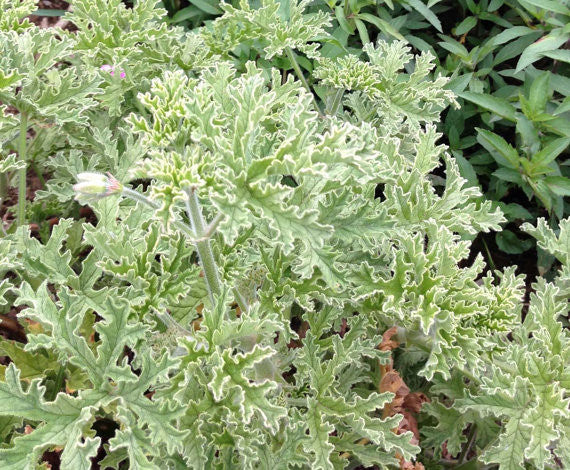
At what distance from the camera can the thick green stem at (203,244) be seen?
68.9 inches

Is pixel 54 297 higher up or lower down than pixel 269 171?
lower down

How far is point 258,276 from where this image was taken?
2258 mm

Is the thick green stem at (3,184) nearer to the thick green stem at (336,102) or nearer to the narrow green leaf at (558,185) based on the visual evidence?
the thick green stem at (336,102)

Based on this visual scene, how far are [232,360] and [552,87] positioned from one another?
8.41 ft

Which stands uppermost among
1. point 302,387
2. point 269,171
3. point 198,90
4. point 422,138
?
point 198,90

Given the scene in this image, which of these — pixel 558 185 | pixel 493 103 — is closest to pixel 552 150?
pixel 558 185

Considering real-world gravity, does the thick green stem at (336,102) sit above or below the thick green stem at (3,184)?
above

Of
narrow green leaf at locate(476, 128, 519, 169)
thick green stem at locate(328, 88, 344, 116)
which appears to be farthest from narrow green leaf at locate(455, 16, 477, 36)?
thick green stem at locate(328, 88, 344, 116)

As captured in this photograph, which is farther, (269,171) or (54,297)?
(54,297)

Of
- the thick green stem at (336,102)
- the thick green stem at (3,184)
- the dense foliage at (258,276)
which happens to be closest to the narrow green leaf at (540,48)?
the dense foliage at (258,276)

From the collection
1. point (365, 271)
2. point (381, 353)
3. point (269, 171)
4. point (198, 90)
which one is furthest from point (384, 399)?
point (198, 90)

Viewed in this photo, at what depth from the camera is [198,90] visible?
1795 mm

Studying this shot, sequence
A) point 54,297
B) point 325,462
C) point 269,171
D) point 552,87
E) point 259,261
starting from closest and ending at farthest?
point 269,171, point 325,462, point 259,261, point 54,297, point 552,87

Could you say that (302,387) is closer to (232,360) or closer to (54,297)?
(232,360)
